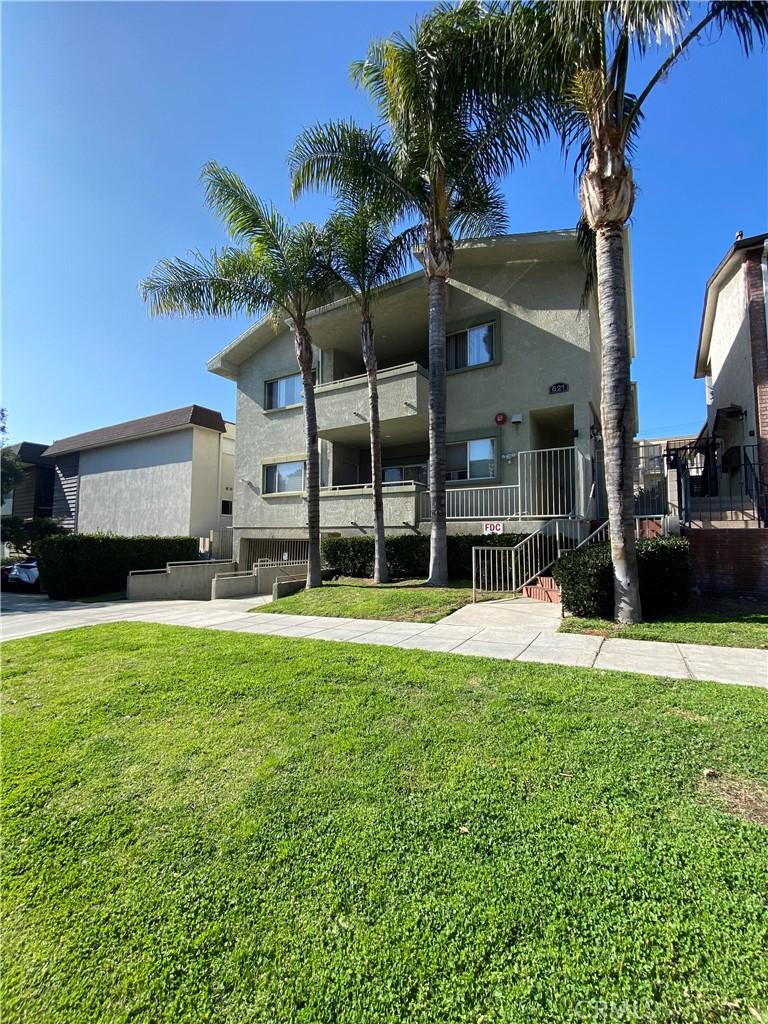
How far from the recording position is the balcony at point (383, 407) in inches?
569

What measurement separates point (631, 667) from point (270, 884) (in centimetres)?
454

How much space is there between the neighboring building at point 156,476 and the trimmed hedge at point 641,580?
2049 cm

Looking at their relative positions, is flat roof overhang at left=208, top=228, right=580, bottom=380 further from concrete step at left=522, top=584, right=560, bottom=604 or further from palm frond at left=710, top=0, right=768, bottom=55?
concrete step at left=522, top=584, right=560, bottom=604

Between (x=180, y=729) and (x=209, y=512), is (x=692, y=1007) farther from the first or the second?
(x=209, y=512)

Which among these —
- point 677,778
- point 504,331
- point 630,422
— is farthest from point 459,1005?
point 504,331

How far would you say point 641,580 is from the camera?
25.8ft

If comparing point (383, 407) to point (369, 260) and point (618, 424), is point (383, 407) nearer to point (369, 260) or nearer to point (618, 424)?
point (369, 260)

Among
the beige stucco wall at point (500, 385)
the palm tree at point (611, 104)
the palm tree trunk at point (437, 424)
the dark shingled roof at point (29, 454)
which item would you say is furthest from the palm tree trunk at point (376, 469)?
the dark shingled roof at point (29, 454)

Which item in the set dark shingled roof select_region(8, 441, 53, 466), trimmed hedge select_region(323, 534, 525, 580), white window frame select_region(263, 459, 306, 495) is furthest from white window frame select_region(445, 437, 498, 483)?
dark shingled roof select_region(8, 441, 53, 466)

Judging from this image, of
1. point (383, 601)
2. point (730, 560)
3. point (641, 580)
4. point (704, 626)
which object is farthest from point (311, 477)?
point (730, 560)

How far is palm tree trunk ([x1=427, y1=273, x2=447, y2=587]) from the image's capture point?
448 inches

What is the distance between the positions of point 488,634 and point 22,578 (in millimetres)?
21850

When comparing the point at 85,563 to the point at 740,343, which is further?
the point at 85,563

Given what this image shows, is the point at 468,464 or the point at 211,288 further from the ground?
the point at 211,288
